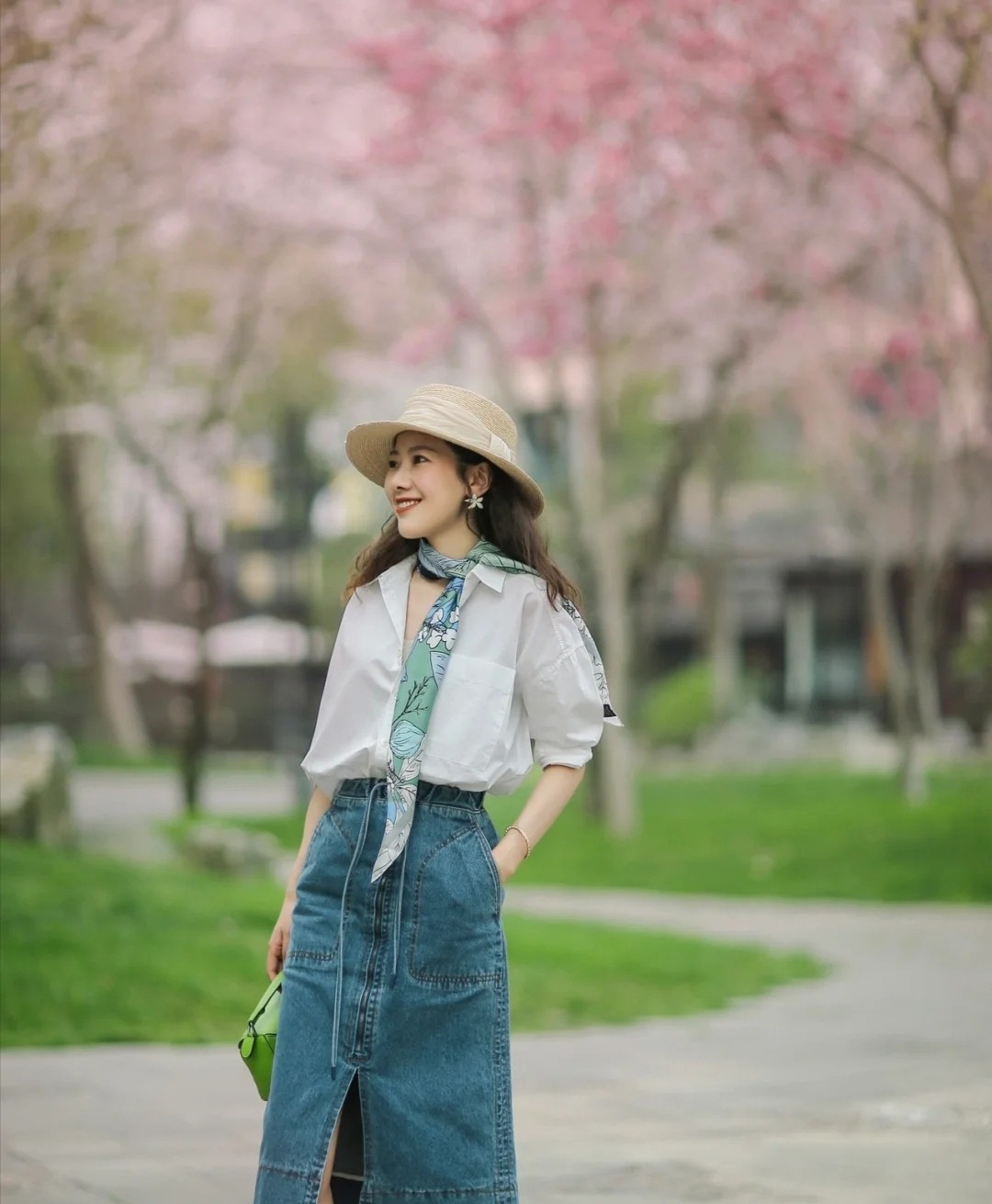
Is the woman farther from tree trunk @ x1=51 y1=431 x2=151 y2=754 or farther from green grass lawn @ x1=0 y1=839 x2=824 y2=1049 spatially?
tree trunk @ x1=51 y1=431 x2=151 y2=754

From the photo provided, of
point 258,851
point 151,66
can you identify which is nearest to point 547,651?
point 258,851

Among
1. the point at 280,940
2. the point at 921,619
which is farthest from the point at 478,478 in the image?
the point at 921,619

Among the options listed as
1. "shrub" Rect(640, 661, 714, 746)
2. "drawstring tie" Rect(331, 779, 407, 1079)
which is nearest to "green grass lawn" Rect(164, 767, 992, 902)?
"shrub" Rect(640, 661, 714, 746)

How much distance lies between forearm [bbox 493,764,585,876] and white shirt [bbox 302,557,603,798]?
0.03m

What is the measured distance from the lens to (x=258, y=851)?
41.0 ft

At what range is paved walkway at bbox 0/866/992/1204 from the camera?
5297 mm

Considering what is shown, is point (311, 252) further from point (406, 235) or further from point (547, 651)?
point (547, 651)

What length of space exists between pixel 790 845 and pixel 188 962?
906 centimetres

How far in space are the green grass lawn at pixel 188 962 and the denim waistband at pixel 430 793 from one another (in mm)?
4078

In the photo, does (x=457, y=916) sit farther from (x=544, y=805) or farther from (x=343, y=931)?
(x=544, y=805)

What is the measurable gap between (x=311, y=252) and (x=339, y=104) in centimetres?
651

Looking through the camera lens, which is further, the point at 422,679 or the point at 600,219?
the point at 600,219

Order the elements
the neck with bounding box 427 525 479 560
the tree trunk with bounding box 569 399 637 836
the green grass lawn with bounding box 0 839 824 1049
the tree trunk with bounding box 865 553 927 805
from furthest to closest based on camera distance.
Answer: the tree trunk with bounding box 865 553 927 805 → the tree trunk with bounding box 569 399 637 836 → the green grass lawn with bounding box 0 839 824 1049 → the neck with bounding box 427 525 479 560

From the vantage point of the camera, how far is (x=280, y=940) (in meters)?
4.00
